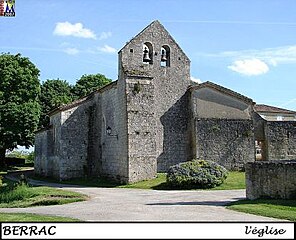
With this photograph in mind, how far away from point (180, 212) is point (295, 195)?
4.48m

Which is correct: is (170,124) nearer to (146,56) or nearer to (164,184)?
(146,56)

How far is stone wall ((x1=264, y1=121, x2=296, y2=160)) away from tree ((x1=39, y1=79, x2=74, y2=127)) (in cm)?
2693

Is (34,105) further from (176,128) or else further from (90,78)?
(176,128)

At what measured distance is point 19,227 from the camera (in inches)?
Result: 269

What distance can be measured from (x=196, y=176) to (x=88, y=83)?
123ft

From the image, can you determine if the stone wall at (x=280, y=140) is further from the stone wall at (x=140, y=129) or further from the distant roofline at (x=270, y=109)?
the distant roofline at (x=270, y=109)

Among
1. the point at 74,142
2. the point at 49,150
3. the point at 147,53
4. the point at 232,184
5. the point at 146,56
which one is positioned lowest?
the point at 232,184

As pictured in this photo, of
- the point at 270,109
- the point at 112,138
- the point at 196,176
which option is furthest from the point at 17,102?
the point at 270,109

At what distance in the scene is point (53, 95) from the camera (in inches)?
2039

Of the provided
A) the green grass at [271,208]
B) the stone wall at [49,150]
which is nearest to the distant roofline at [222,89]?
the stone wall at [49,150]

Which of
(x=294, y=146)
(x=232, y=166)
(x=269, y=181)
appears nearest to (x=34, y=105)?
(x=232, y=166)

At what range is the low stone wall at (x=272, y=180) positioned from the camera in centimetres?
1370

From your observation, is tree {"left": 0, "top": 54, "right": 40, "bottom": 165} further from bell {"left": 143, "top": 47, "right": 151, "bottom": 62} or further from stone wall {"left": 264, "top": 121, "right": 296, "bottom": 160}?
stone wall {"left": 264, "top": 121, "right": 296, "bottom": 160}

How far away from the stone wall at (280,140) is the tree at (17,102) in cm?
2320
